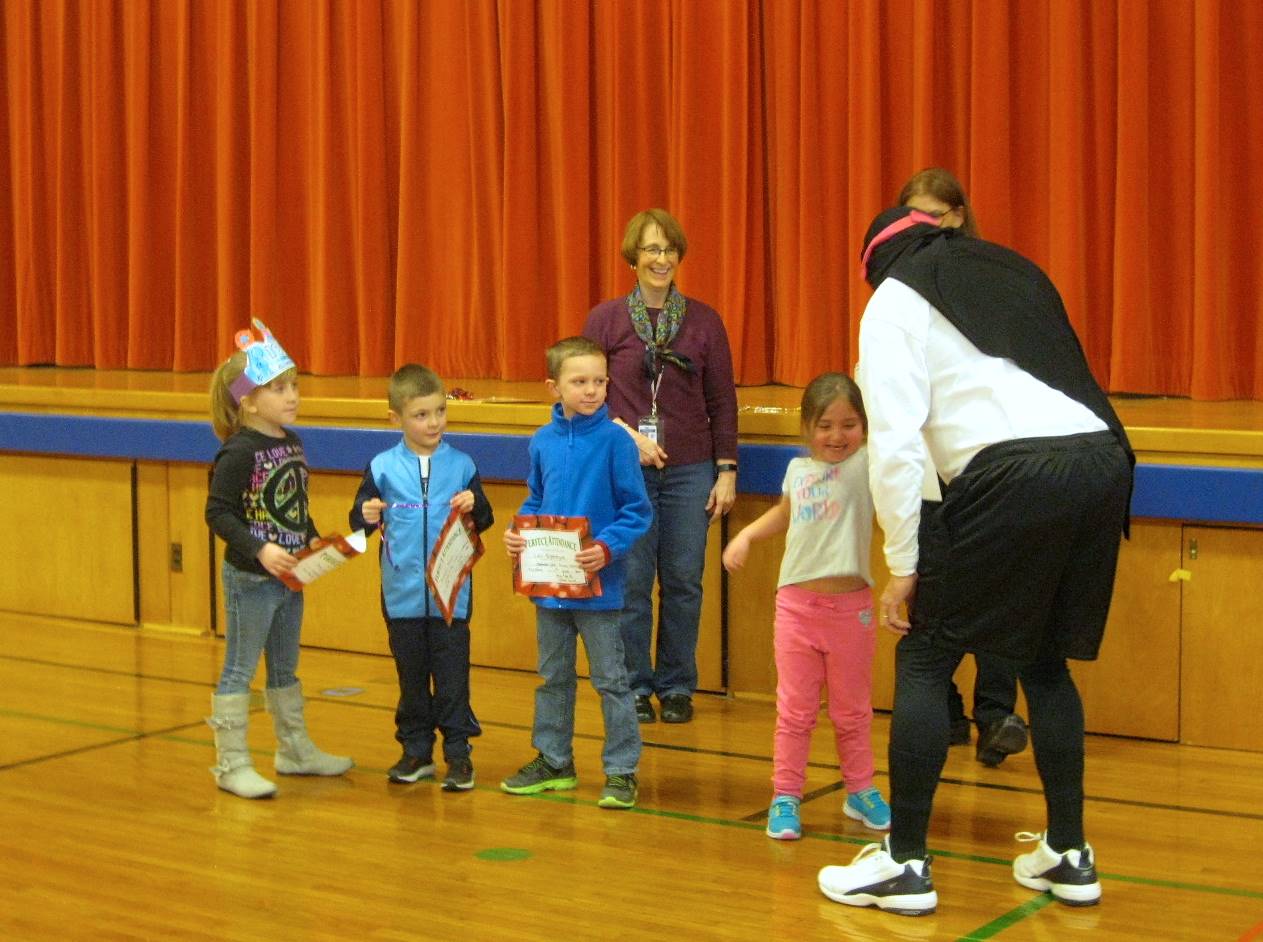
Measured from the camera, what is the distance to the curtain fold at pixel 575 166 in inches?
238

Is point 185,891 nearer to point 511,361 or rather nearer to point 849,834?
point 849,834

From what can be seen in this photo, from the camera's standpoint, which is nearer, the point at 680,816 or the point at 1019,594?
the point at 1019,594

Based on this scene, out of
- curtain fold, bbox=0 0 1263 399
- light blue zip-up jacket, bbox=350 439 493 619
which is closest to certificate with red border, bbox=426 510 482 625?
light blue zip-up jacket, bbox=350 439 493 619

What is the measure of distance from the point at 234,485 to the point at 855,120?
3189 mm

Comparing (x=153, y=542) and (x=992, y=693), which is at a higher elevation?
(x=153, y=542)

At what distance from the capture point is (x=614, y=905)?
3.47 m

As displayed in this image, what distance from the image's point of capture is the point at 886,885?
3400mm

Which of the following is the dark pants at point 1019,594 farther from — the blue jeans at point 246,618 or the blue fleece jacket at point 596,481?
the blue jeans at point 246,618

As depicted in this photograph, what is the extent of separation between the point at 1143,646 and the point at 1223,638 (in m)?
0.21

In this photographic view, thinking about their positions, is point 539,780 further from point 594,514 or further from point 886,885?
point 886,885

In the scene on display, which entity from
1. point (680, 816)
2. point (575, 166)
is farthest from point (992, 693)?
point (575, 166)

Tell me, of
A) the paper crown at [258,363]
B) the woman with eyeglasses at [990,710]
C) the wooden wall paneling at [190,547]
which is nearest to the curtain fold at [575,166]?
the wooden wall paneling at [190,547]

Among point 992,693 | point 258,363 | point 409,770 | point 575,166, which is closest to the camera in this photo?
point 258,363

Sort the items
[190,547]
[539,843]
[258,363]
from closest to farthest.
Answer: [539,843] < [258,363] < [190,547]
